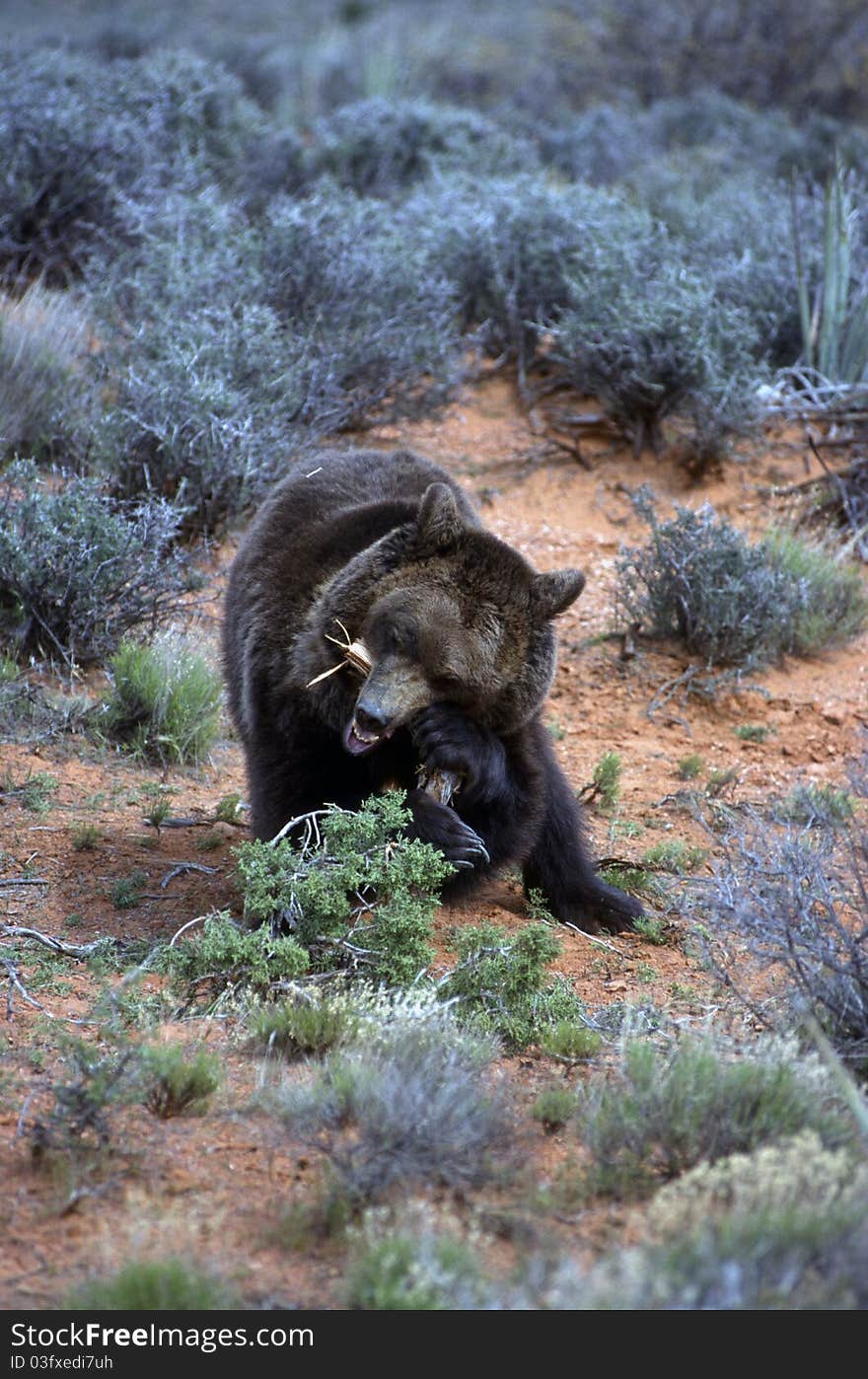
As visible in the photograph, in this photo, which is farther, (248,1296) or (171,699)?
(171,699)

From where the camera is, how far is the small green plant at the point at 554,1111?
3.95 metres

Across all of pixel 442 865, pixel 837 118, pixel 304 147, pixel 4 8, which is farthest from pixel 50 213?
pixel 4 8

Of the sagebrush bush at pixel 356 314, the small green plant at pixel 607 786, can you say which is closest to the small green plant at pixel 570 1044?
the small green plant at pixel 607 786

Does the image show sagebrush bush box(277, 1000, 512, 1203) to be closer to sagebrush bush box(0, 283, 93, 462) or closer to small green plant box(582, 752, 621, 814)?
small green plant box(582, 752, 621, 814)

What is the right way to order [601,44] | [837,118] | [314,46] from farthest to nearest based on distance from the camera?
[314,46]
[601,44]
[837,118]

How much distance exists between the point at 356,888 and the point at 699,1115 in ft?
5.06

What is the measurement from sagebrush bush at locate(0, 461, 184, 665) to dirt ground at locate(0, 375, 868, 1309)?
576 millimetres

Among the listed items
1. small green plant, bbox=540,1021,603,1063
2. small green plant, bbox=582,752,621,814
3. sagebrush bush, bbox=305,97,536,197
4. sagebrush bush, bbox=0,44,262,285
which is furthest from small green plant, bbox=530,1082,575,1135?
sagebrush bush, bbox=305,97,536,197

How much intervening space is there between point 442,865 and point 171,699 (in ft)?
9.15

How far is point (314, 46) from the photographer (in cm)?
2427

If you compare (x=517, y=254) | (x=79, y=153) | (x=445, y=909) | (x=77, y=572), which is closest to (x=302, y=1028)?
(x=445, y=909)

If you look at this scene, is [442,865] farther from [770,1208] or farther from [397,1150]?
[770,1208]

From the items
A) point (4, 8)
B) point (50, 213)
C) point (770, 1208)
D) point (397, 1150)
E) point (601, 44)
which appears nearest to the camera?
point (770, 1208)

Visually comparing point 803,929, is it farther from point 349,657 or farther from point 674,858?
point 674,858
